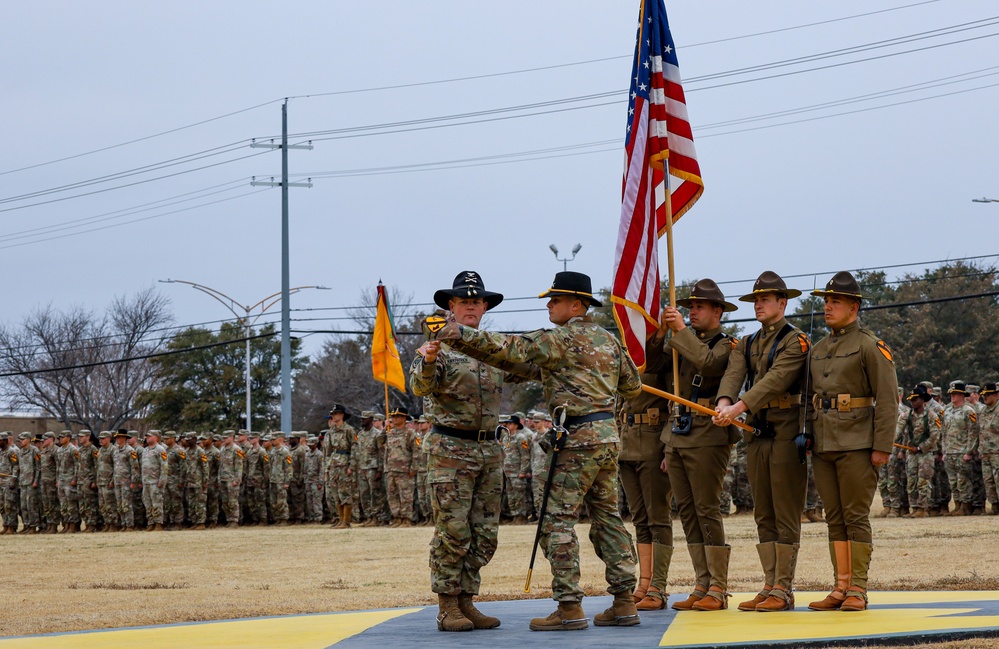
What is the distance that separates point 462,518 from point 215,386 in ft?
163

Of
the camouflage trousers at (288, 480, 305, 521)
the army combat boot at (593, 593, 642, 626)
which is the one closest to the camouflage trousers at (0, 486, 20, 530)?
the camouflage trousers at (288, 480, 305, 521)

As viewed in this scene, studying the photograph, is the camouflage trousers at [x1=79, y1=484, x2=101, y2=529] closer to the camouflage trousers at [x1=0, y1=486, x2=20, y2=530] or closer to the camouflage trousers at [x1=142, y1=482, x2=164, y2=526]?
the camouflage trousers at [x1=142, y1=482, x2=164, y2=526]

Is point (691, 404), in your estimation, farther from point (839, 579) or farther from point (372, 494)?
point (372, 494)

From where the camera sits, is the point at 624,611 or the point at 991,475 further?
the point at 991,475

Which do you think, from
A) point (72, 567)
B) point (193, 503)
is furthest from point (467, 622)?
point (193, 503)

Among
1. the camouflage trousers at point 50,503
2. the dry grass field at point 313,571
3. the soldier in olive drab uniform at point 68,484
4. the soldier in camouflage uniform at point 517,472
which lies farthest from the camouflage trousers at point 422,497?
the camouflage trousers at point 50,503

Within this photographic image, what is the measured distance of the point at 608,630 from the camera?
25.9ft

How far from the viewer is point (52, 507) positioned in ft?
91.3

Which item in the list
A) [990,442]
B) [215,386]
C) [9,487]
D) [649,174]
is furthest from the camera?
[215,386]

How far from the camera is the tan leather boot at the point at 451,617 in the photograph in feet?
26.7

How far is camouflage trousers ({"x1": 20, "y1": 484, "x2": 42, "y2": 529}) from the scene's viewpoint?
2772 centimetres

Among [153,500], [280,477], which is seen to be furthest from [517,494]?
[153,500]

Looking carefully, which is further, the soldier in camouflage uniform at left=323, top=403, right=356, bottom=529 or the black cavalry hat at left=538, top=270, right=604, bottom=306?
the soldier in camouflage uniform at left=323, top=403, right=356, bottom=529

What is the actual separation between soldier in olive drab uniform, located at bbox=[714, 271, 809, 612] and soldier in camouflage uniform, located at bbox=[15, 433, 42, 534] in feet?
72.6
